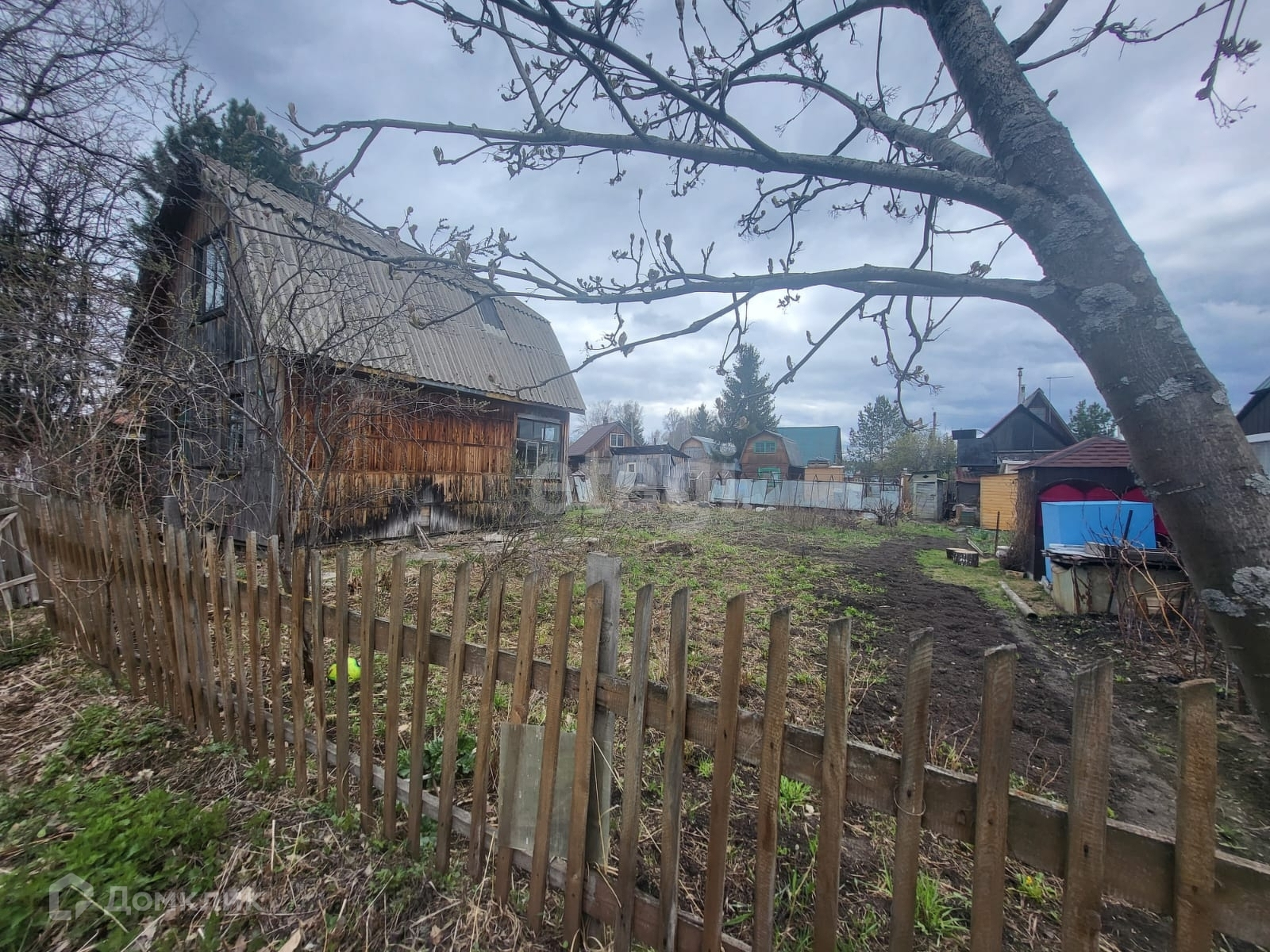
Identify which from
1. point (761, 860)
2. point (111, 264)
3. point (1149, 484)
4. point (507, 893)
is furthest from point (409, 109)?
point (111, 264)

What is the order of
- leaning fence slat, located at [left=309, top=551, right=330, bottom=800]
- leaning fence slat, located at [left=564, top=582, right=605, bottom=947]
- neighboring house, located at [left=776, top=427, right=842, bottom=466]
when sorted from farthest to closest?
1. neighboring house, located at [left=776, top=427, right=842, bottom=466]
2. leaning fence slat, located at [left=309, top=551, right=330, bottom=800]
3. leaning fence slat, located at [left=564, top=582, right=605, bottom=947]

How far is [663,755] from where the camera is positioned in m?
1.51

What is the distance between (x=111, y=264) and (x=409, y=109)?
6.32 m

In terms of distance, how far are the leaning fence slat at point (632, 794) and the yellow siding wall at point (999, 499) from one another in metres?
17.5

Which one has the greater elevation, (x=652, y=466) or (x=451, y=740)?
(x=652, y=466)

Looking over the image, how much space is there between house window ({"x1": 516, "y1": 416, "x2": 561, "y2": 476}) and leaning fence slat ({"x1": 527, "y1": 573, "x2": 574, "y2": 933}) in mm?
10623

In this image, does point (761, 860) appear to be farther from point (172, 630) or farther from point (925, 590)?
point (925, 590)

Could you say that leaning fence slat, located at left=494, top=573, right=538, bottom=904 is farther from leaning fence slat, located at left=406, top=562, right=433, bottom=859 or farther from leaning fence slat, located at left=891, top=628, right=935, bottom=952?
leaning fence slat, located at left=891, top=628, right=935, bottom=952

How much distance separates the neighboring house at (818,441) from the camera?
4181 centimetres

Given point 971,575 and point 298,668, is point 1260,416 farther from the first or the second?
point 298,668

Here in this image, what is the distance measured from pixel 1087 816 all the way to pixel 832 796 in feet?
1.62

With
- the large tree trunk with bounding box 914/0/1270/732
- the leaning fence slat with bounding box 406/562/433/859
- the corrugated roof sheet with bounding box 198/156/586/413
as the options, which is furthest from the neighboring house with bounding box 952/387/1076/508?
the leaning fence slat with bounding box 406/562/433/859

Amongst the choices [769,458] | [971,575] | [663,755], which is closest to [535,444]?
[971,575]

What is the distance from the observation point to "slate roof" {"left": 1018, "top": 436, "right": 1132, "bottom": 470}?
871cm
